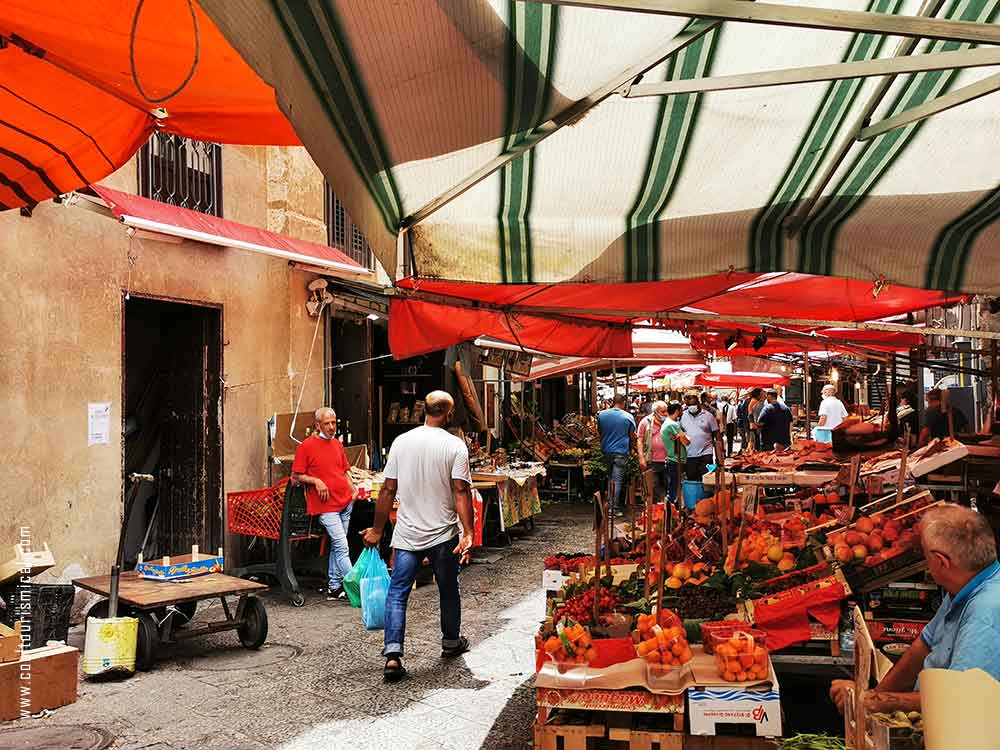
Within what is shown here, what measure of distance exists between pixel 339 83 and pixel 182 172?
8512 millimetres

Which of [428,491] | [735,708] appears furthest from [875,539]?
[428,491]

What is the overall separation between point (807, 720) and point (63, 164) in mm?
5120

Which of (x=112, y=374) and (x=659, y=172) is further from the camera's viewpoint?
(x=112, y=374)

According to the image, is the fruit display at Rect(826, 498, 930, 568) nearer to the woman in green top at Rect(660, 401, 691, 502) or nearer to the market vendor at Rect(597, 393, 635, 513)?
the woman in green top at Rect(660, 401, 691, 502)

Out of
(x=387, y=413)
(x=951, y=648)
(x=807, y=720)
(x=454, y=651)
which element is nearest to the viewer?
(x=951, y=648)

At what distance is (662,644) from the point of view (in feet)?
15.9

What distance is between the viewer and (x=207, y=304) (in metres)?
10.6

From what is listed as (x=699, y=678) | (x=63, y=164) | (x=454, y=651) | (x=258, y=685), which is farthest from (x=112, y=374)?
(x=699, y=678)

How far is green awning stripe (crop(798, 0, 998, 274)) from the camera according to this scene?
115 inches

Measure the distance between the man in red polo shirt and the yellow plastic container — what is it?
2.87 metres

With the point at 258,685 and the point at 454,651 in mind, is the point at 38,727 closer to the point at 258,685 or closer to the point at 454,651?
the point at 258,685

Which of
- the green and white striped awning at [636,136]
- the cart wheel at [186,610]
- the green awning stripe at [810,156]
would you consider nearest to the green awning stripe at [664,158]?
the green and white striped awning at [636,136]

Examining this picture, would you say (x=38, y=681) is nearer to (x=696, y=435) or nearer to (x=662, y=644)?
(x=662, y=644)

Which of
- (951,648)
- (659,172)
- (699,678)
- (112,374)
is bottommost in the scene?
(699,678)
